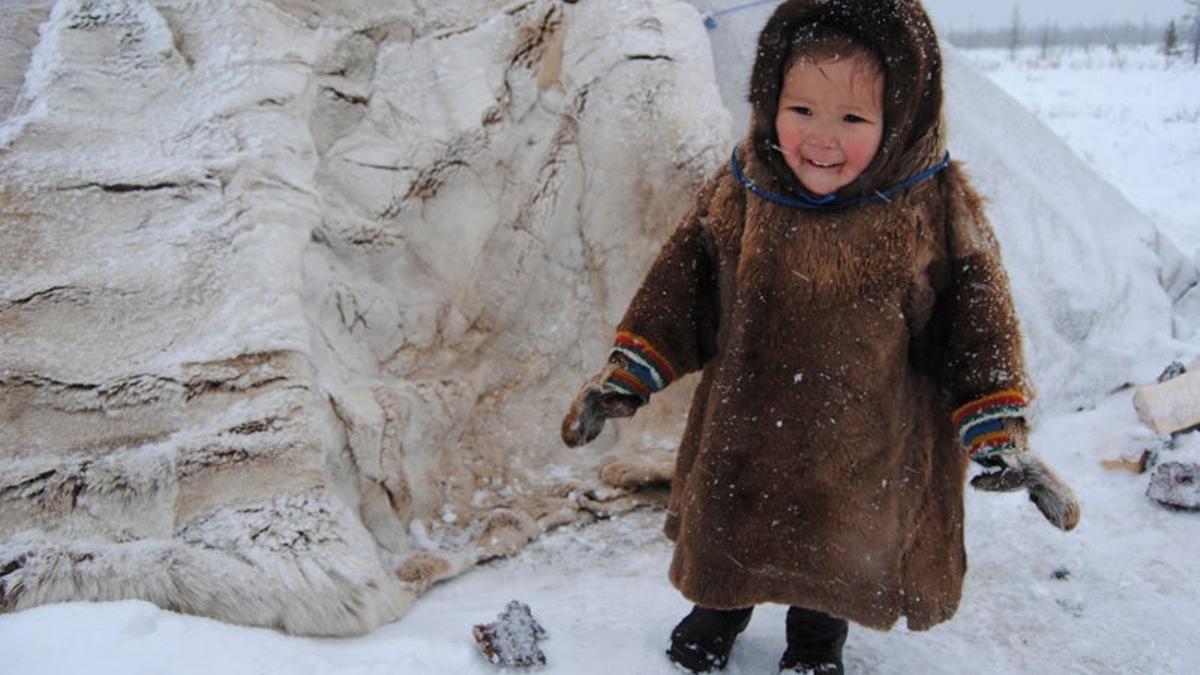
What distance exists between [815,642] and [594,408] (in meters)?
0.63

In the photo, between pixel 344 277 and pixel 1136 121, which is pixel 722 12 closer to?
pixel 344 277

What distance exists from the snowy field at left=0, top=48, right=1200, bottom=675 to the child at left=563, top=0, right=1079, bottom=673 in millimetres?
367

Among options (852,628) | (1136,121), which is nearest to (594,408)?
(852,628)

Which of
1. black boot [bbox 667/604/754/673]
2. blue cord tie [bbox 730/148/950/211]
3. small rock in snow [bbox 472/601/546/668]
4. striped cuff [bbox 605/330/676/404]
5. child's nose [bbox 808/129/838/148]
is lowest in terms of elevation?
black boot [bbox 667/604/754/673]

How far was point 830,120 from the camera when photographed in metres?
1.59

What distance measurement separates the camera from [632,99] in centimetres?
301

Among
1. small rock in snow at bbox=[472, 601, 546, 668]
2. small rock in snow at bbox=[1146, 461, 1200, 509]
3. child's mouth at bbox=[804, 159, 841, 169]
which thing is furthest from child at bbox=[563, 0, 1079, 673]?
small rock in snow at bbox=[1146, 461, 1200, 509]

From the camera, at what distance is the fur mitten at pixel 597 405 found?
177cm

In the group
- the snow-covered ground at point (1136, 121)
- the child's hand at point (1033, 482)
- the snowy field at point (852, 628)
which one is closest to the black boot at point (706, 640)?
the snowy field at point (852, 628)

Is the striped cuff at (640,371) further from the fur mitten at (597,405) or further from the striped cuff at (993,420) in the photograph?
the striped cuff at (993,420)

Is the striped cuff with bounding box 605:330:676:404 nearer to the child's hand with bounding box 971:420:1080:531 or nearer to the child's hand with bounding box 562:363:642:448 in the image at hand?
the child's hand with bounding box 562:363:642:448

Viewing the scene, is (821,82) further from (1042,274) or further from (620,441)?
(1042,274)

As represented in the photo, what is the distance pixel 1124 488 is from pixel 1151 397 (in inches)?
14.1

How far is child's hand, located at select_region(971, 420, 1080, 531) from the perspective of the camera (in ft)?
5.03
